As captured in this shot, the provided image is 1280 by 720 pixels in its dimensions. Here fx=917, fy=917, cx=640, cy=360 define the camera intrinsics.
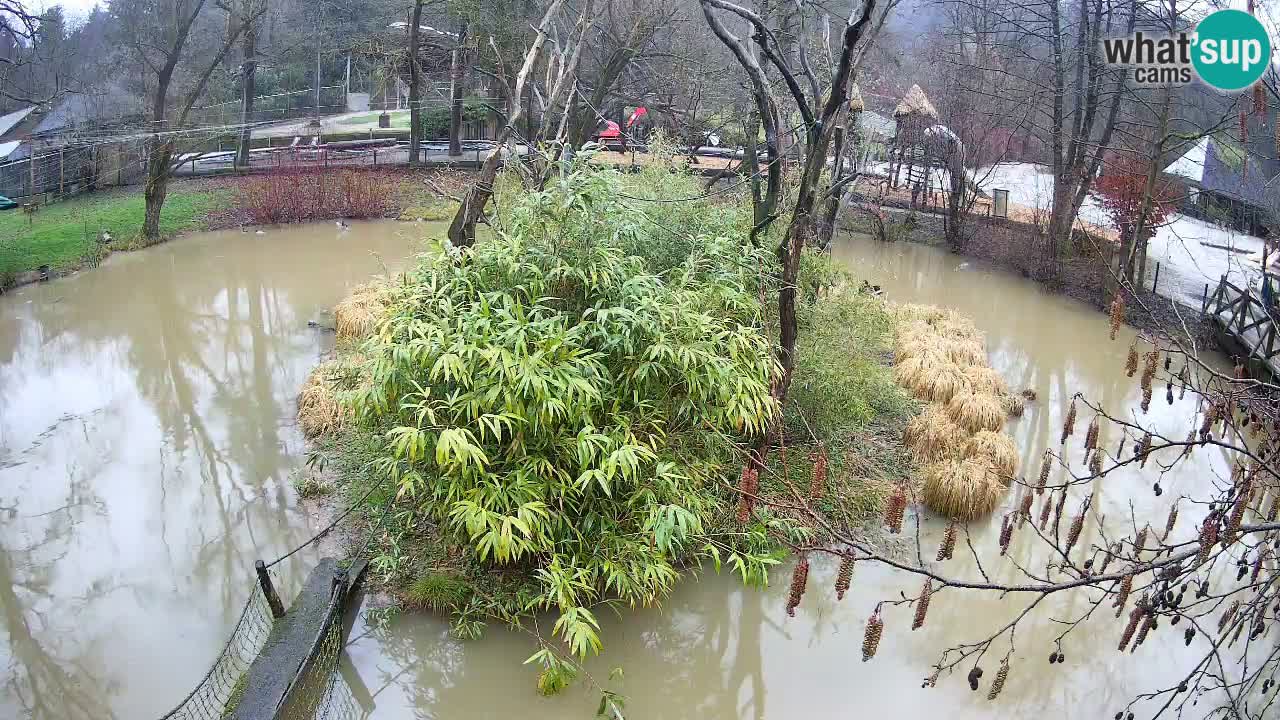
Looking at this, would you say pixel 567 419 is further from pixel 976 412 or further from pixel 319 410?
pixel 976 412

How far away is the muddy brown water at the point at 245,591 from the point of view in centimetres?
499

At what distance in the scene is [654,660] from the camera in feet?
17.3

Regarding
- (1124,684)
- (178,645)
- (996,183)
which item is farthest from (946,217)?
(178,645)

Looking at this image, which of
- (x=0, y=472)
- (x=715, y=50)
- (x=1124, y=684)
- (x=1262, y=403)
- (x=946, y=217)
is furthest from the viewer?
(x=715, y=50)

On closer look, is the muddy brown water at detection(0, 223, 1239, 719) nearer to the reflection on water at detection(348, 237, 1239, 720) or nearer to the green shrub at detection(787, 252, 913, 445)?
the reflection on water at detection(348, 237, 1239, 720)

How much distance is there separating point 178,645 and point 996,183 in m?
17.7

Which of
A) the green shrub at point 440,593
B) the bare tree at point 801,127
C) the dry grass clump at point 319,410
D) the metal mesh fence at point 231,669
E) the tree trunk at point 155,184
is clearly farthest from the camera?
the tree trunk at point 155,184

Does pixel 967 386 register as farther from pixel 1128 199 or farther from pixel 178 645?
pixel 178 645

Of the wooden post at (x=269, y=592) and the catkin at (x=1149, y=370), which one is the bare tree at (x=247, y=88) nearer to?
the wooden post at (x=269, y=592)

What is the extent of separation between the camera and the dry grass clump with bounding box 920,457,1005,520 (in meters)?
6.50

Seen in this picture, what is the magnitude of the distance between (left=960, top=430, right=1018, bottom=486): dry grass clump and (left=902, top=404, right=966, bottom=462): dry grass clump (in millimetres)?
104

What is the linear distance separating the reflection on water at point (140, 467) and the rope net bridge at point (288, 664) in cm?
25

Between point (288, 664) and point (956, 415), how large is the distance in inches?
214

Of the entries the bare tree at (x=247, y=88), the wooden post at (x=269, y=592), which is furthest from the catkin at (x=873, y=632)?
the bare tree at (x=247, y=88)
